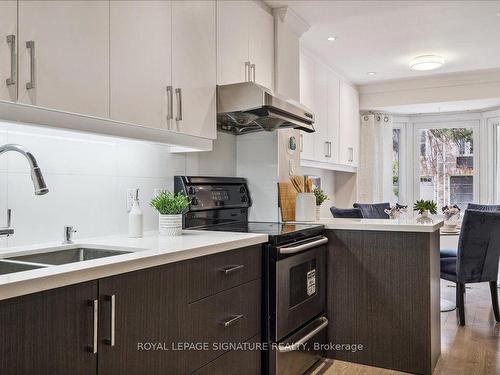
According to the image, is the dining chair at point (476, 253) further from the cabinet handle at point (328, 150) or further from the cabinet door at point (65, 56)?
the cabinet door at point (65, 56)

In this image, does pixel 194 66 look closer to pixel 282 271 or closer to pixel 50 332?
pixel 282 271

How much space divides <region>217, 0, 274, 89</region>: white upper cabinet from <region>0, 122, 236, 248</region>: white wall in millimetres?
621

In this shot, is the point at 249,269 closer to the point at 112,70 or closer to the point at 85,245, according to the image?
the point at 85,245

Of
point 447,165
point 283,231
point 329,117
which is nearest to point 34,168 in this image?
point 283,231

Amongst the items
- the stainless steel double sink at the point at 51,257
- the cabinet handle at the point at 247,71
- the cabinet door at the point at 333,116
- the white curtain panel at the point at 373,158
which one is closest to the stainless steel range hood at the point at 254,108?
the cabinet handle at the point at 247,71

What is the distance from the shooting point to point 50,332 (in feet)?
3.65

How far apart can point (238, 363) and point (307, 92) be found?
2.66 meters

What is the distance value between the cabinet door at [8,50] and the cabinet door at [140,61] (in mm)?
393

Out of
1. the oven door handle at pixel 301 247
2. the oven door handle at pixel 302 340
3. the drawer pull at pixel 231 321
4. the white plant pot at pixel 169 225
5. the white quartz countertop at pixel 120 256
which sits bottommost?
the oven door handle at pixel 302 340

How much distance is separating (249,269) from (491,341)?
2059 mm

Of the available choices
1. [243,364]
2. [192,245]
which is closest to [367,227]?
[243,364]

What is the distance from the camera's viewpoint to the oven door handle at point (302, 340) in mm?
2150

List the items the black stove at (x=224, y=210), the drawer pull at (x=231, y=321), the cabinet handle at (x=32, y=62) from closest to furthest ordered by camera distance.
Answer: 1. the cabinet handle at (x=32, y=62)
2. the drawer pull at (x=231, y=321)
3. the black stove at (x=224, y=210)

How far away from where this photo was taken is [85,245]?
1.78m
